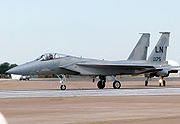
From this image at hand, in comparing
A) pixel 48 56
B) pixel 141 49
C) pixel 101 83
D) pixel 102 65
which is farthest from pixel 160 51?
pixel 48 56

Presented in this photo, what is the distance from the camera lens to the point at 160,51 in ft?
160

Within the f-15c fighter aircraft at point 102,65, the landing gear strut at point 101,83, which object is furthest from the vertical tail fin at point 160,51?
the landing gear strut at point 101,83

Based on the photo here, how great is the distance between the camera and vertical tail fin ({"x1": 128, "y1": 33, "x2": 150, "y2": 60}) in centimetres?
4838

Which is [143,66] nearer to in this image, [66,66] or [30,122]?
[66,66]

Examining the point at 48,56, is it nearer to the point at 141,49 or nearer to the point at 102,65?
the point at 102,65

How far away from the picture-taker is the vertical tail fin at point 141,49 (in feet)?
159

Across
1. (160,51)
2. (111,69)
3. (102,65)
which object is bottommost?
(111,69)

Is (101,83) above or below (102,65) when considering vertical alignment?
below

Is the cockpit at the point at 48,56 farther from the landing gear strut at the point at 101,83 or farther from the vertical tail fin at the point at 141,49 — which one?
the vertical tail fin at the point at 141,49

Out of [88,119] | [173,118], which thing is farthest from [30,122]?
[173,118]

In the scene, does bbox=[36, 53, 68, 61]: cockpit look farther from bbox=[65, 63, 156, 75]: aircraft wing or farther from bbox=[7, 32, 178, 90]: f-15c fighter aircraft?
bbox=[65, 63, 156, 75]: aircraft wing

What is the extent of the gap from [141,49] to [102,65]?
601 centimetres

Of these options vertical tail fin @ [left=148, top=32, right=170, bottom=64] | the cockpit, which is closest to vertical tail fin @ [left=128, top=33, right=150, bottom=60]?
vertical tail fin @ [left=148, top=32, right=170, bottom=64]

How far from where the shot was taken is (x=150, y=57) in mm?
47875
